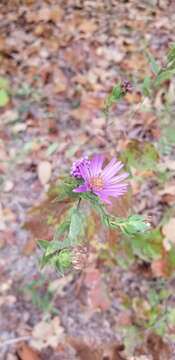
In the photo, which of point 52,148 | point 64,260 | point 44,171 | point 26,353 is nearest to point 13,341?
point 26,353

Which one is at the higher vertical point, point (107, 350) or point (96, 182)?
point (96, 182)

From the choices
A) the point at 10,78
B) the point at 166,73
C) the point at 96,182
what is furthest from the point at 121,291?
the point at 10,78

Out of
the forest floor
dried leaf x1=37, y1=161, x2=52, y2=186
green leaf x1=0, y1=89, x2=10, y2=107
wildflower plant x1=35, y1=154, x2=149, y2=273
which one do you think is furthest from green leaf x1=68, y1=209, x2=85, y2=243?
green leaf x1=0, y1=89, x2=10, y2=107

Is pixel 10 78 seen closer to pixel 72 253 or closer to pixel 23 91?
pixel 23 91

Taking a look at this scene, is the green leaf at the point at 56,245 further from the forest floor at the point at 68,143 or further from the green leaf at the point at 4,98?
the green leaf at the point at 4,98

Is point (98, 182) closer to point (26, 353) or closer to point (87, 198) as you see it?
point (87, 198)

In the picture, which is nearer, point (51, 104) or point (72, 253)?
point (72, 253)
